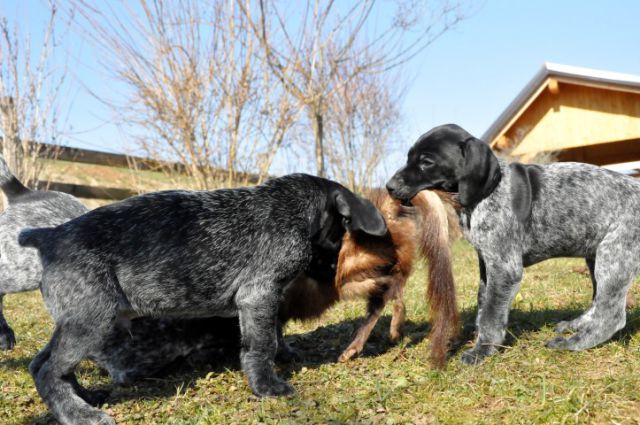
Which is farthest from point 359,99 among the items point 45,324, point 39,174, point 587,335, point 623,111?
point 587,335

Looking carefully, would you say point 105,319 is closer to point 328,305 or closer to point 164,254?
point 164,254

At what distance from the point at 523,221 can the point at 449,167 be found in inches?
28.4

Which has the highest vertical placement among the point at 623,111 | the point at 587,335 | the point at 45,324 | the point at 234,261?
the point at 623,111

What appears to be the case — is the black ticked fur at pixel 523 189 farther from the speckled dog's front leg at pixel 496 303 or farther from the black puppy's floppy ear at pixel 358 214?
the black puppy's floppy ear at pixel 358 214

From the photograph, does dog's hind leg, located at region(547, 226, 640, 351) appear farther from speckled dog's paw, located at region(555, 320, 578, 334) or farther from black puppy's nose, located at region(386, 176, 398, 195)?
black puppy's nose, located at region(386, 176, 398, 195)

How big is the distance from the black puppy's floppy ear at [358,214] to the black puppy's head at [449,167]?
0.25m

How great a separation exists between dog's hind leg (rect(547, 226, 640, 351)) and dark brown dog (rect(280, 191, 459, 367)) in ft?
3.14

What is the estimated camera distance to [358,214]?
4.41 metres

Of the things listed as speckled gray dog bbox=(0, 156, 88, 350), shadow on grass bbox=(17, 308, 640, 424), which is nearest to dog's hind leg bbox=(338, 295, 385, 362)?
shadow on grass bbox=(17, 308, 640, 424)

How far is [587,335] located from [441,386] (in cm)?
128

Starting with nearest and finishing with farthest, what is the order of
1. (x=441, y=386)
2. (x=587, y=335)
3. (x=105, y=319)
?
1. (x=105, y=319)
2. (x=441, y=386)
3. (x=587, y=335)

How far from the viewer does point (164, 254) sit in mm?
3920

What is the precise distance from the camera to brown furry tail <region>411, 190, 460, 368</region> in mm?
4254

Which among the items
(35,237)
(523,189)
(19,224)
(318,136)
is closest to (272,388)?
(35,237)
